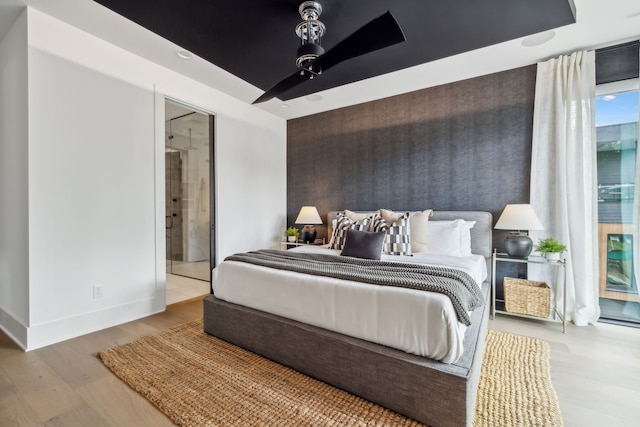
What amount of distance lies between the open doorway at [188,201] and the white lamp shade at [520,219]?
345 cm

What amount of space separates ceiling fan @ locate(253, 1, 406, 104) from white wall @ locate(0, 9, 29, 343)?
2.10 m

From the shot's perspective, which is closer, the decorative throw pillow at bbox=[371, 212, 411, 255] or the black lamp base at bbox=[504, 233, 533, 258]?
the black lamp base at bbox=[504, 233, 533, 258]

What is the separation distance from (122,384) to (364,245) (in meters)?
2.09

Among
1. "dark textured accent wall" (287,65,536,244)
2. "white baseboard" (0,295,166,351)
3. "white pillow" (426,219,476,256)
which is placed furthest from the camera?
"dark textured accent wall" (287,65,536,244)

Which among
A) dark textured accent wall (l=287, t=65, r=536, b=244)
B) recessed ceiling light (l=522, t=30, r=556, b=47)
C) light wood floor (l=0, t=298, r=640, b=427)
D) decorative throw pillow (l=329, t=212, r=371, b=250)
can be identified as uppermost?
recessed ceiling light (l=522, t=30, r=556, b=47)

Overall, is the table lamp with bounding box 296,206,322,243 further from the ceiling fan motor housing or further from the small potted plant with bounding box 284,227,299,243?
the ceiling fan motor housing

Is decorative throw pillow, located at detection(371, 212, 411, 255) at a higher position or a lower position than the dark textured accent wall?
lower

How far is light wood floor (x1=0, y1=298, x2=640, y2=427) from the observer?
1.57m

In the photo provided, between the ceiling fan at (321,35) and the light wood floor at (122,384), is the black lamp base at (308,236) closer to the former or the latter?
the light wood floor at (122,384)

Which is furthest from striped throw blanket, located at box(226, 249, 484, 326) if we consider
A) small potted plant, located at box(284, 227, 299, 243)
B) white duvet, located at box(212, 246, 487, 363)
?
small potted plant, located at box(284, 227, 299, 243)

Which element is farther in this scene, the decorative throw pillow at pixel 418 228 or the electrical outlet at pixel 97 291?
the decorative throw pillow at pixel 418 228

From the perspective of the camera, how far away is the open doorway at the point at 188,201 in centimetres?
399

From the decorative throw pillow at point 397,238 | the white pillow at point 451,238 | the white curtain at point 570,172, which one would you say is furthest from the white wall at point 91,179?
the white curtain at point 570,172

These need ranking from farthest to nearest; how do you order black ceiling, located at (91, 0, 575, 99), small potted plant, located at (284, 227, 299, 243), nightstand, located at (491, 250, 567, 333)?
small potted plant, located at (284, 227, 299, 243)
nightstand, located at (491, 250, 567, 333)
black ceiling, located at (91, 0, 575, 99)
